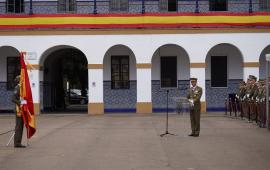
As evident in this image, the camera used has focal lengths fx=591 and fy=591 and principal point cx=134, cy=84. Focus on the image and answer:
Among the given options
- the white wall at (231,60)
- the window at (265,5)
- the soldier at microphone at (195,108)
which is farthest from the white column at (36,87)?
the soldier at microphone at (195,108)

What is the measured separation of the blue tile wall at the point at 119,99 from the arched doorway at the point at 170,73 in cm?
129

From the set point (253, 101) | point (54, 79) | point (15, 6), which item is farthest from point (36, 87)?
point (253, 101)

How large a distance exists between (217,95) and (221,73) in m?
1.43

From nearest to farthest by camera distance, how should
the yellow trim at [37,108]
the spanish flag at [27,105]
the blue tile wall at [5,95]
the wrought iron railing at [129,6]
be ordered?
the spanish flag at [27,105] < the yellow trim at [37,108] < the wrought iron railing at [129,6] < the blue tile wall at [5,95]

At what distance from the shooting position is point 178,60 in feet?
114

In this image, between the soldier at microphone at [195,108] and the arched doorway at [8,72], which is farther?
the arched doorway at [8,72]

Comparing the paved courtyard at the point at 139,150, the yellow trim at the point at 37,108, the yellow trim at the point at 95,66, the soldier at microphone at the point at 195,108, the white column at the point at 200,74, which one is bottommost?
the paved courtyard at the point at 139,150

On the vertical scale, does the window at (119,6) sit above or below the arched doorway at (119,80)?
above

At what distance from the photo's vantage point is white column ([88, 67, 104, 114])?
33.0 meters

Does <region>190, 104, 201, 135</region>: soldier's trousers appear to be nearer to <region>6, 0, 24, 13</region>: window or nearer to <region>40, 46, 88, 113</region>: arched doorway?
<region>40, 46, 88, 113</region>: arched doorway

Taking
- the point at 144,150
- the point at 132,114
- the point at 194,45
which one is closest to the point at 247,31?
the point at 194,45

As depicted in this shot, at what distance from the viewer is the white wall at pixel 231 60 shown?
1363 inches

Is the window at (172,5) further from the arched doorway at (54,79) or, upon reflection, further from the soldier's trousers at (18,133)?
the soldier's trousers at (18,133)

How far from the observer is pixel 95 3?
1298 inches
